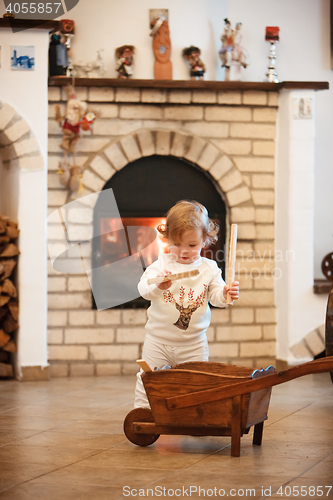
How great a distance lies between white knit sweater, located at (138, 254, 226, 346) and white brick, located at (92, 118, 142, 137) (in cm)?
211

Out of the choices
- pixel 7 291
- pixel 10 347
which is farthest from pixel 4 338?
pixel 7 291

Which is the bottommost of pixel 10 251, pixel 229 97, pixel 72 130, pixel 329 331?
pixel 329 331

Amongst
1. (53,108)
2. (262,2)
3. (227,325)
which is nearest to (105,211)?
(53,108)

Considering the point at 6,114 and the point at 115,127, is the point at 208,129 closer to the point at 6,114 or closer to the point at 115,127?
the point at 115,127

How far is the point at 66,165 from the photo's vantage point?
4.27 m

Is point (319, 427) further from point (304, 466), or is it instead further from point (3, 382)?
point (3, 382)

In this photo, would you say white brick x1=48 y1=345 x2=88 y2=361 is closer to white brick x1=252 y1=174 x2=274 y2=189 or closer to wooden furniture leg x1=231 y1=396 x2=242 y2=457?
white brick x1=252 y1=174 x2=274 y2=189

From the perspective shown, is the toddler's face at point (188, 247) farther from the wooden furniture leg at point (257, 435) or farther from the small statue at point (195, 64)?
the small statue at point (195, 64)

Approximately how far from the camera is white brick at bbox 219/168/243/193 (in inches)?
178

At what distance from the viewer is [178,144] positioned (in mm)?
4461

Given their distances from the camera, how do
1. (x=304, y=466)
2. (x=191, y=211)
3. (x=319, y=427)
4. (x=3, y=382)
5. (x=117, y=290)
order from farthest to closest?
(x=117, y=290) < (x=3, y=382) < (x=319, y=427) < (x=191, y=211) < (x=304, y=466)

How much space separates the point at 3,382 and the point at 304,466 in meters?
2.54

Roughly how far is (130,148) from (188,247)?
208 cm

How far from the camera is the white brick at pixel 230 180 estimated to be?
452 centimetres
